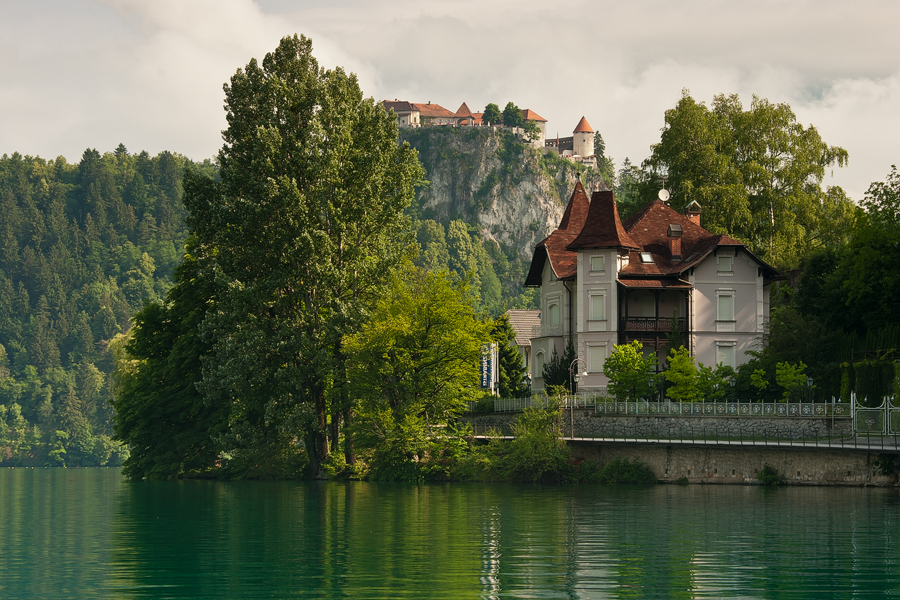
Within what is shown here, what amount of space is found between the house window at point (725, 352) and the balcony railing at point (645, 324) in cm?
230

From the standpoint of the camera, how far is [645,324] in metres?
60.6

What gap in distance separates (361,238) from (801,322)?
20.3 m

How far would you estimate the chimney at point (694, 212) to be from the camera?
66.4m

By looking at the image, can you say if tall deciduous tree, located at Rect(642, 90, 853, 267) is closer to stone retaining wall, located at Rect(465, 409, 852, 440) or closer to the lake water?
stone retaining wall, located at Rect(465, 409, 852, 440)

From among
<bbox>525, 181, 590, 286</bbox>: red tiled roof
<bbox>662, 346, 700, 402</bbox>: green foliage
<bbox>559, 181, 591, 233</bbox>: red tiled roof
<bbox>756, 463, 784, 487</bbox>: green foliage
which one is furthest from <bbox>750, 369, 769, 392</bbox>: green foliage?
<bbox>559, 181, 591, 233</bbox>: red tiled roof

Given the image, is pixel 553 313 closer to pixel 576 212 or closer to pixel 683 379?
pixel 576 212

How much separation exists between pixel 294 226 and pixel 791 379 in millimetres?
21665

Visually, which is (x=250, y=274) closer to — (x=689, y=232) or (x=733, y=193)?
(x=689, y=232)

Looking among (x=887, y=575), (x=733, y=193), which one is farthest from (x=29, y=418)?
(x=887, y=575)

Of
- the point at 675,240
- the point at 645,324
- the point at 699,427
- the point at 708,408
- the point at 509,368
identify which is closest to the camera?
the point at 699,427

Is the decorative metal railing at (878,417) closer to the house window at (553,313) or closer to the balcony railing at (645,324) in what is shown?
the balcony railing at (645,324)

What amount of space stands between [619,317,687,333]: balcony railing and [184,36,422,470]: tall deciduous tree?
14181 millimetres

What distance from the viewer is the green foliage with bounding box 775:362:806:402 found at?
48188 mm

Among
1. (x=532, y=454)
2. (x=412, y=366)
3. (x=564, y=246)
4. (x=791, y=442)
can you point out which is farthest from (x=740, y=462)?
(x=564, y=246)
